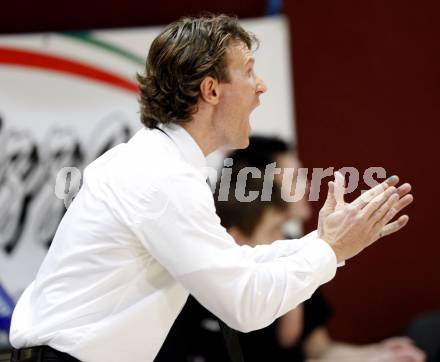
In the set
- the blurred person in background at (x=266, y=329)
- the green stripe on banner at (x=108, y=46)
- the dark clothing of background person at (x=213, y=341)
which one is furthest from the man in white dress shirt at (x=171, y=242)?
the green stripe on banner at (x=108, y=46)

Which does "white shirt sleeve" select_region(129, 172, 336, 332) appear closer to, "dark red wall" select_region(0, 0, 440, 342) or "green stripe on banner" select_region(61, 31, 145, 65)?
"green stripe on banner" select_region(61, 31, 145, 65)

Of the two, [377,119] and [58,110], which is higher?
[377,119]

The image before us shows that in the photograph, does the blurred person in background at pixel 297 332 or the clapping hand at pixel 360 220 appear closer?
the clapping hand at pixel 360 220

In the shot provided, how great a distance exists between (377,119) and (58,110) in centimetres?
172

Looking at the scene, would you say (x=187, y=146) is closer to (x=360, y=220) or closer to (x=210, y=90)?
(x=210, y=90)

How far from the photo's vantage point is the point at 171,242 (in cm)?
184

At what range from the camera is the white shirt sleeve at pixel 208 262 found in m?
1.83

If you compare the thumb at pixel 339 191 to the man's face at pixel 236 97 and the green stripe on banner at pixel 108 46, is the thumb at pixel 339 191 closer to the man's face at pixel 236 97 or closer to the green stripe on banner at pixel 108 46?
the man's face at pixel 236 97

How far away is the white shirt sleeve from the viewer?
6.00 ft

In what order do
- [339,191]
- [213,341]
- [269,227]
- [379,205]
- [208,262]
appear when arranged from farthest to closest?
1. [269,227]
2. [213,341]
3. [339,191]
4. [379,205]
5. [208,262]

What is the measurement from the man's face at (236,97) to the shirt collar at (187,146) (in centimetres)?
9

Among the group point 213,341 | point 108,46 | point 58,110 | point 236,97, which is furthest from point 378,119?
point 236,97

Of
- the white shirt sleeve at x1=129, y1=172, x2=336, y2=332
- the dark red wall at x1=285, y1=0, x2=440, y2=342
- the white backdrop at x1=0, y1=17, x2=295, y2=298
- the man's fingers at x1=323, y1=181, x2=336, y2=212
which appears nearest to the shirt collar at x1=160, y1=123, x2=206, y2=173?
the white shirt sleeve at x1=129, y1=172, x2=336, y2=332

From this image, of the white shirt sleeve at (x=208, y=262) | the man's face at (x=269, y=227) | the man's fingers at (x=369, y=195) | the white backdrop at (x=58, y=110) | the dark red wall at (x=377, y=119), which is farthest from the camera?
the dark red wall at (x=377, y=119)
